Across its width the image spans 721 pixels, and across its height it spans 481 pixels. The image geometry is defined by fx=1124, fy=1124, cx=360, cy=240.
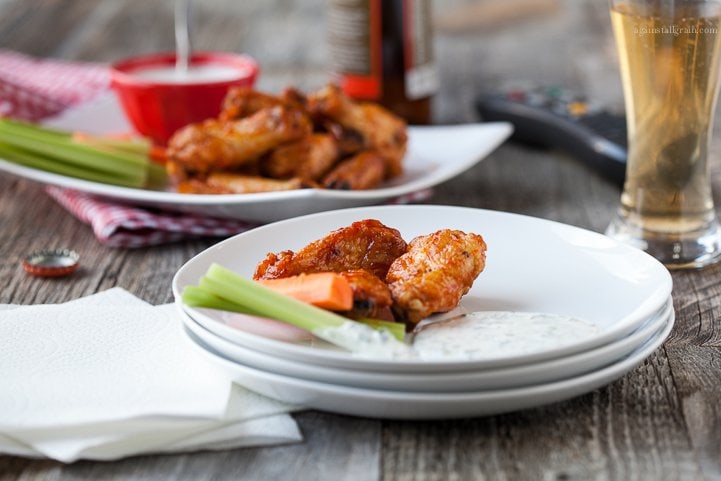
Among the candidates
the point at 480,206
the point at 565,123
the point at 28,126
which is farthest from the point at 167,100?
the point at 565,123

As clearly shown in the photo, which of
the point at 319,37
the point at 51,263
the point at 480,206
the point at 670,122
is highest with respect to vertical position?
the point at 670,122

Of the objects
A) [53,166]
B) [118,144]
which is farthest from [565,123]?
[53,166]

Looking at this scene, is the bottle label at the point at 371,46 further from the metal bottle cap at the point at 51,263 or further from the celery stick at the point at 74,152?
the metal bottle cap at the point at 51,263

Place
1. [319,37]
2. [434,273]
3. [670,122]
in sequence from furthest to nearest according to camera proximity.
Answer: [319,37], [670,122], [434,273]

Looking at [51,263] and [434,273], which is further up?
[434,273]

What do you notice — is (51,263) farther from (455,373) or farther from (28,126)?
(455,373)

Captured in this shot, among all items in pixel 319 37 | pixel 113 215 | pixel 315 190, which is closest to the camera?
pixel 315 190

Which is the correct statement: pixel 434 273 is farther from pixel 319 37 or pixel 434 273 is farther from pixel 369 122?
pixel 319 37

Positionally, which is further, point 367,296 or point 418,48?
point 418,48

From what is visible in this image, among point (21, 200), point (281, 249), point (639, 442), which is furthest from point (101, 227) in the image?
point (639, 442)
